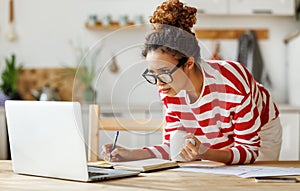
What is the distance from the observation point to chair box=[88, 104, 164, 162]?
1.89 m

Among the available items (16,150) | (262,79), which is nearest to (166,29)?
(16,150)

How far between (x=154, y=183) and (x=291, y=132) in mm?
2692

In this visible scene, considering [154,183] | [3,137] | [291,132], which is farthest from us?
[3,137]

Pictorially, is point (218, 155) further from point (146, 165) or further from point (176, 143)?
point (146, 165)

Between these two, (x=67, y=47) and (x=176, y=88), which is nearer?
(x=176, y=88)

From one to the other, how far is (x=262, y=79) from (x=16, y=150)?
3.15m

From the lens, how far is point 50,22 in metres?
4.66

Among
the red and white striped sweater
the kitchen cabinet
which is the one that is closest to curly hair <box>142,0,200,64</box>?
the red and white striped sweater

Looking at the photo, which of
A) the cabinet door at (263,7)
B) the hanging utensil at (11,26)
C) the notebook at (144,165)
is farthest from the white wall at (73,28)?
the notebook at (144,165)

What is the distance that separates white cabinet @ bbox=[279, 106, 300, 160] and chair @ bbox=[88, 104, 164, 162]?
2.12 meters

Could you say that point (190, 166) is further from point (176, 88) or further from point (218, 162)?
point (176, 88)

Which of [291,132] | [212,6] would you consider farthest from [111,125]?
[212,6]

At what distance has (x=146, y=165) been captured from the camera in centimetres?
180

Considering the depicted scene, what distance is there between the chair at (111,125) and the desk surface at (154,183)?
0.22 meters
